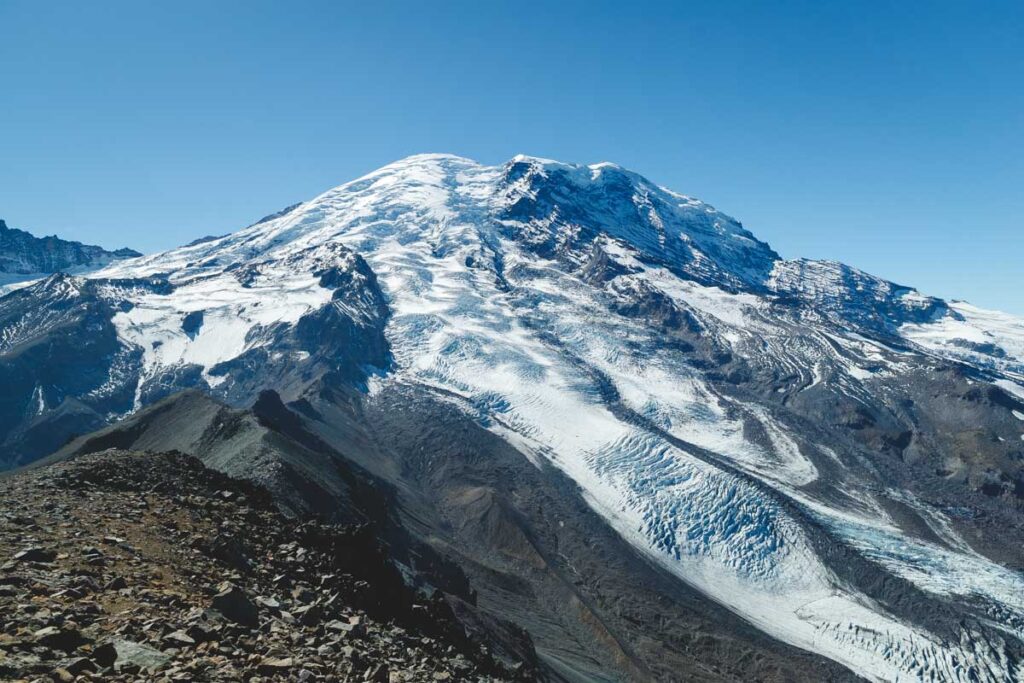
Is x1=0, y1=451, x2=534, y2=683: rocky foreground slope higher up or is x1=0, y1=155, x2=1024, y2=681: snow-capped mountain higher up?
x1=0, y1=155, x2=1024, y2=681: snow-capped mountain

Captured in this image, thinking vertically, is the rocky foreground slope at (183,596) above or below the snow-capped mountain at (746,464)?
below

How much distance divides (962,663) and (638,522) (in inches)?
1901

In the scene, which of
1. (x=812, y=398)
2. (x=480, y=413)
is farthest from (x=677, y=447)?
(x=812, y=398)

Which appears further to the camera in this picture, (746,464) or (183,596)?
(746,464)

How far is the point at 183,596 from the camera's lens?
13.3 meters

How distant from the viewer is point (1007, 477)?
15675cm

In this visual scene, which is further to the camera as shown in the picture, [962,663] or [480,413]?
[480,413]

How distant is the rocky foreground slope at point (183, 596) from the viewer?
33.1 ft

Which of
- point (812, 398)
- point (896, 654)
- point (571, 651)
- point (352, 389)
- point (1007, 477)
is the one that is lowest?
point (571, 651)

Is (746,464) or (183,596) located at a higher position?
(746,464)

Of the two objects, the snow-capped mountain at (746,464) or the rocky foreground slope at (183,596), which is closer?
the rocky foreground slope at (183,596)

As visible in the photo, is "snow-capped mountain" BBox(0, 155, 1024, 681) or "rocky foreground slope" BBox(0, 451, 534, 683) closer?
"rocky foreground slope" BBox(0, 451, 534, 683)

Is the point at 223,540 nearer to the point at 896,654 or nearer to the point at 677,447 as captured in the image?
the point at 896,654

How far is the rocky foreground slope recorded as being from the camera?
10.1 meters
